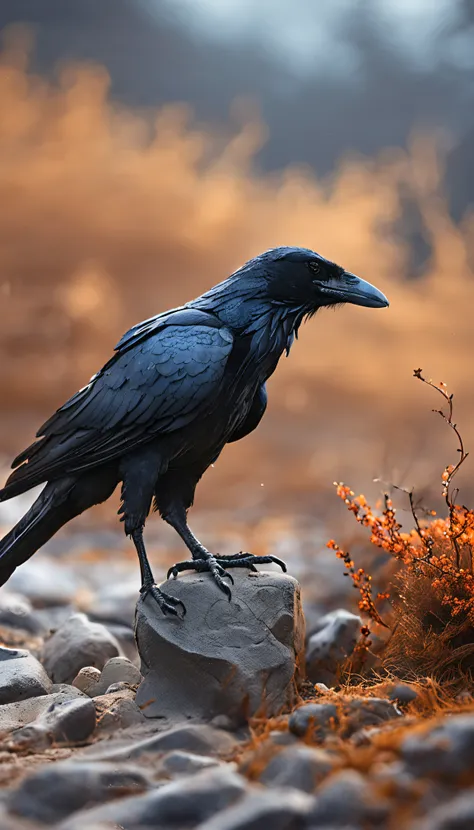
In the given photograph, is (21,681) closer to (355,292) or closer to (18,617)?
(355,292)

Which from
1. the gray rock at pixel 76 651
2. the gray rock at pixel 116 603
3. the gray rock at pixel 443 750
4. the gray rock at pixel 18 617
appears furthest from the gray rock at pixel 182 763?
A: the gray rock at pixel 18 617

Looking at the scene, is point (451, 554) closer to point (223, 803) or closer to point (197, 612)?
point (197, 612)

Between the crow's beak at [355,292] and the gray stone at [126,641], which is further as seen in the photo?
the gray stone at [126,641]

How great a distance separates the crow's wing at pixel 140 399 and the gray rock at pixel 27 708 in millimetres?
1390

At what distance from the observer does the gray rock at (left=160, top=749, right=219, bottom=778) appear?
363 centimetres

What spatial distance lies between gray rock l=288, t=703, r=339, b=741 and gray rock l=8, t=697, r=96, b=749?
3.76 ft

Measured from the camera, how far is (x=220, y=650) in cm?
463

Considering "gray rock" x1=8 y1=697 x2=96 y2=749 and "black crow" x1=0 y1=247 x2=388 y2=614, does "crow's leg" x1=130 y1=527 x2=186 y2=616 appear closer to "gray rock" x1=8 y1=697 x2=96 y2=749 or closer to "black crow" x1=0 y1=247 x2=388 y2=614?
"black crow" x1=0 y1=247 x2=388 y2=614

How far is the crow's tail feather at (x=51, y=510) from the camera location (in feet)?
17.0

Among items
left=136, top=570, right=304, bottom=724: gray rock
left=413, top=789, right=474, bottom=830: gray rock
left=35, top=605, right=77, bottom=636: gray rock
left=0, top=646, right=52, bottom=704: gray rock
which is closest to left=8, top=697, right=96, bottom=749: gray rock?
left=136, top=570, right=304, bottom=724: gray rock

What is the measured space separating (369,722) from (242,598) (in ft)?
3.79

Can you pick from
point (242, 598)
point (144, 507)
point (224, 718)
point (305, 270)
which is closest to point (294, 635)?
point (242, 598)

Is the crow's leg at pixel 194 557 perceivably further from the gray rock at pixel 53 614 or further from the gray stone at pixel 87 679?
the gray rock at pixel 53 614

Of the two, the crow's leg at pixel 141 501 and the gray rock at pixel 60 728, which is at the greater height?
the crow's leg at pixel 141 501
